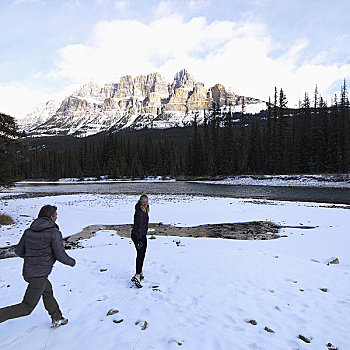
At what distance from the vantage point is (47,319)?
502cm

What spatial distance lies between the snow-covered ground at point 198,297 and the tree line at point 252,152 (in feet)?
58.9

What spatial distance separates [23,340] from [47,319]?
73cm

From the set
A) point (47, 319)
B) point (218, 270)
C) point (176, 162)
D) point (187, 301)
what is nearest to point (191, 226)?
point (218, 270)

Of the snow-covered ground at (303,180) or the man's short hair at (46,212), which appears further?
the snow-covered ground at (303,180)

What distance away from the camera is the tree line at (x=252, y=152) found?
61.6 m

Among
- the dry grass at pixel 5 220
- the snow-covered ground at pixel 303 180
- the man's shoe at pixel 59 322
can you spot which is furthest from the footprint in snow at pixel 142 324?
the snow-covered ground at pixel 303 180

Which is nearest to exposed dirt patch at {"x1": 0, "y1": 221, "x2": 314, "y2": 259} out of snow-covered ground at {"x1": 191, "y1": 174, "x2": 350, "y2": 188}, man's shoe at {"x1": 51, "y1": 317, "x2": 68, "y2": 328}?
man's shoe at {"x1": 51, "y1": 317, "x2": 68, "y2": 328}

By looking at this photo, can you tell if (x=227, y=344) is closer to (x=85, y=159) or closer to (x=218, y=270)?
(x=218, y=270)

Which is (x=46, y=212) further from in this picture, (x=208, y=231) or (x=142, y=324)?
(x=208, y=231)

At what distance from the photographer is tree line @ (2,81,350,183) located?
202ft

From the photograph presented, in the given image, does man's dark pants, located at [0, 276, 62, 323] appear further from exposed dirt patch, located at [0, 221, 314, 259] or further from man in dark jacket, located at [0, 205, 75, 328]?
exposed dirt patch, located at [0, 221, 314, 259]

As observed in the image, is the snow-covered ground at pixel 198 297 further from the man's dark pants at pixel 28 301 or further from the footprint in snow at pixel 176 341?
the man's dark pants at pixel 28 301

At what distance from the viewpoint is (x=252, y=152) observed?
7456 centimetres

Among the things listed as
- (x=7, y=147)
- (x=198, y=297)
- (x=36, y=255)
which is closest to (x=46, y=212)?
(x=36, y=255)
